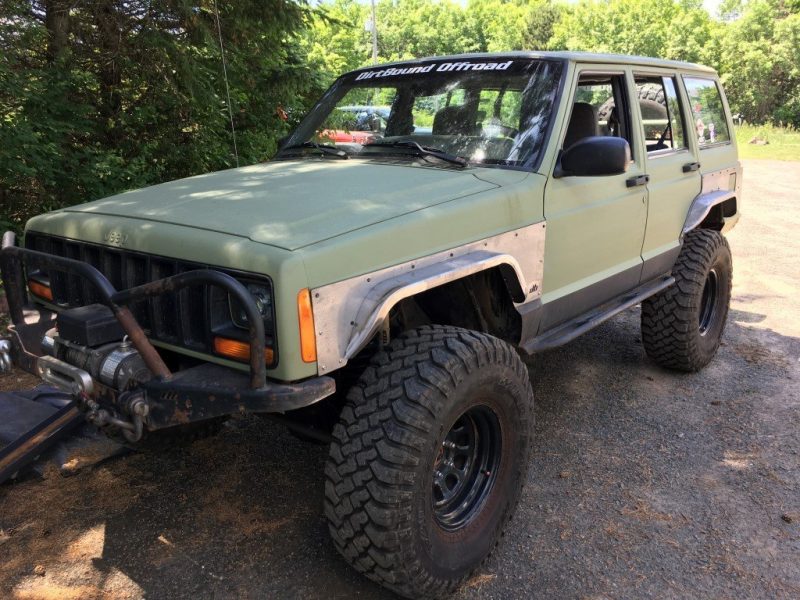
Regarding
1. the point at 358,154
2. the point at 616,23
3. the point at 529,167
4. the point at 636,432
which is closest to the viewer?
the point at 529,167

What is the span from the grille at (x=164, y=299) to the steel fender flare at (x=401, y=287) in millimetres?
312

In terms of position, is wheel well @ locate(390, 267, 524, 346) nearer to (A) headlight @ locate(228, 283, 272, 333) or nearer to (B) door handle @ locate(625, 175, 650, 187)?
(A) headlight @ locate(228, 283, 272, 333)

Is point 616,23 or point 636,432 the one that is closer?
point 636,432

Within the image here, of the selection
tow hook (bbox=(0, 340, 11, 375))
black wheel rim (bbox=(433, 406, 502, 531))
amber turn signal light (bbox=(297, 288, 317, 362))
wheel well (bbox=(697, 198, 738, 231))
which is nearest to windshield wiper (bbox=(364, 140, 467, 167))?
black wheel rim (bbox=(433, 406, 502, 531))

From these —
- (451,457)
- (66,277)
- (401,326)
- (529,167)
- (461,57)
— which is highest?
(461,57)

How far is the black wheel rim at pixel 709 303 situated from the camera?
496cm

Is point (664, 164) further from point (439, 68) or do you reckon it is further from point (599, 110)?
point (439, 68)

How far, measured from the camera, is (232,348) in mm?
2252

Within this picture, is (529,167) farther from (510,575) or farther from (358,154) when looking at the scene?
(510,575)

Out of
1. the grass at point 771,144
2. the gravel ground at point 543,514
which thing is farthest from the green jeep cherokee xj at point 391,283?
the grass at point 771,144

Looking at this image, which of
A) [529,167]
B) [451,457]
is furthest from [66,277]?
[529,167]

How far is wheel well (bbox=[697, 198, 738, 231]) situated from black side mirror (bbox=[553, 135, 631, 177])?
2.33 metres

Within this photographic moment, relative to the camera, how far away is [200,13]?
19.6ft

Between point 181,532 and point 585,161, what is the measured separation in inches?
95.5
